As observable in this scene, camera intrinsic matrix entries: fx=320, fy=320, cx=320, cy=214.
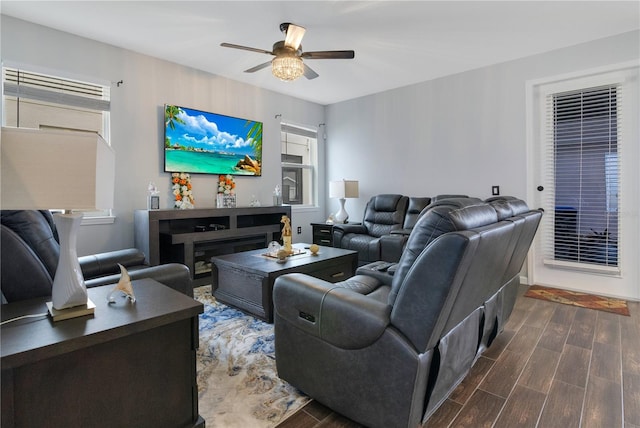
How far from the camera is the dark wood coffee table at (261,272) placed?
2.62 metres

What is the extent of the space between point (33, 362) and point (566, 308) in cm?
388

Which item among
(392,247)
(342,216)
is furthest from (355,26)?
(342,216)

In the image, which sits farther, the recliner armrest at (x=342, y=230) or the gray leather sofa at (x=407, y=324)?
the recliner armrest at (x=342, y=230)

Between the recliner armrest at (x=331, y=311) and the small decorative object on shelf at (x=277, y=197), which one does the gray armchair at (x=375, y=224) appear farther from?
the recliner armrest at (x=331, y=311)

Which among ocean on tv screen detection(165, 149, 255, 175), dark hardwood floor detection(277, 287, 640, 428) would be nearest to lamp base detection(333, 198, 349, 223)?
ocean on tv screen detection(165, 149, 255, 175)

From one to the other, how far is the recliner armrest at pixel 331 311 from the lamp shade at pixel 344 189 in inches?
143

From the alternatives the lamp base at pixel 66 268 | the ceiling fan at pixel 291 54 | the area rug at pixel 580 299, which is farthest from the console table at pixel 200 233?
the area rug at pixel 580 299

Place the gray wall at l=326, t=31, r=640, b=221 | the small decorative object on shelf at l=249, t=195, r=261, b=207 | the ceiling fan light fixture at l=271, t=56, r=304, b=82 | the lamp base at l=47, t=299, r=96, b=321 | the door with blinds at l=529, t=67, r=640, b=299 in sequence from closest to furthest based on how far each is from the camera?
the lamp base at l=47, t=299, r=96, b=321
the ceiling fan light fixture at l=271, t=56, r=304, b=82
the door with blinds at l=529, t=67, r=640, b=299
the gray wall at l=326, t=31, r=640, b=221
the small decorative object on shelf at l=249, t=195, r=261, b=207

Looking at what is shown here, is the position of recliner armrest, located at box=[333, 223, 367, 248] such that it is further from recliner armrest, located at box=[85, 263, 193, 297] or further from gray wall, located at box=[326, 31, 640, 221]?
recliner armrest, located at box=[85, 263, 193, 297]

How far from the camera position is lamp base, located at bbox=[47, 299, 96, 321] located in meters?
1.11

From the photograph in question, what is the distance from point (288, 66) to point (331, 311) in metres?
2.33

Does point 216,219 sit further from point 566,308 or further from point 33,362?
point 566,308

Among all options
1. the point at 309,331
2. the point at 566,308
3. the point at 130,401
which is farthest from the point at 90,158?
the point at 566,308

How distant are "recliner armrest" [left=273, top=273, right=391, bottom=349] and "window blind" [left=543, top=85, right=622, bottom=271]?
11.4 ft
